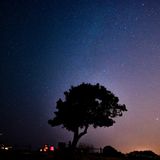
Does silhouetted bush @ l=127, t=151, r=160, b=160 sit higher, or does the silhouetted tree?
the silhouetted tree

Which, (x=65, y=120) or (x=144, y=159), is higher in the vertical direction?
(x=65, y=120)

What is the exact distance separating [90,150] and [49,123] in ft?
30.6

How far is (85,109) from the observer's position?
2308 inches

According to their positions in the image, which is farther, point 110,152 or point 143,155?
point 110,152

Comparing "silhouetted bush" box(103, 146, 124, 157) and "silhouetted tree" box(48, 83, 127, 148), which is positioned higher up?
"silhouetted tree" box(48, 83, 127, 148)

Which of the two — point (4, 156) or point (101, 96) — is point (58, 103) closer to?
point (101, 96)

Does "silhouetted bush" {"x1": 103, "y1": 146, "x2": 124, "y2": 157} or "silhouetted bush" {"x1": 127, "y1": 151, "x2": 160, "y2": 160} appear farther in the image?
"silhouetted bush" {"x1": 103, "y1": 146, "x2": 124, "y2": 157}

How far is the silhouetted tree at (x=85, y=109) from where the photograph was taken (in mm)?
58312

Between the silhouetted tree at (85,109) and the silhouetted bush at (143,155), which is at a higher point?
the silhouetted tree at (85,109)

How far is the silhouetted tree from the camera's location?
191 feet

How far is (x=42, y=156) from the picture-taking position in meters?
44.9

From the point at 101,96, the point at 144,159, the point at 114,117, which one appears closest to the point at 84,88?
the point at 101,96

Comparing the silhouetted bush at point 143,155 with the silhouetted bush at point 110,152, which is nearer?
the silhouetted bush at point 143,155

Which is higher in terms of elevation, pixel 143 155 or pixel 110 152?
pixel 110 152
